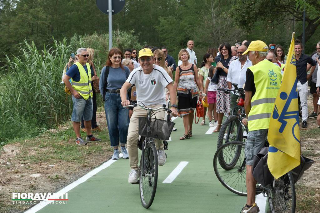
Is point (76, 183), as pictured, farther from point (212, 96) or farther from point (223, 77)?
point (212, 96)

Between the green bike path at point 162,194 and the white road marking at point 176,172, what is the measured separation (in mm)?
52

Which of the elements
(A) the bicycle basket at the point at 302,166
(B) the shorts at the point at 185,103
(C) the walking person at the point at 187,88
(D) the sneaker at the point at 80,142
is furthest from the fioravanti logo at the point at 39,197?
(B) the shorts at the point at 185,103

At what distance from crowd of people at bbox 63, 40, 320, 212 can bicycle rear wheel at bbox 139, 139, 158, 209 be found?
1.98ft

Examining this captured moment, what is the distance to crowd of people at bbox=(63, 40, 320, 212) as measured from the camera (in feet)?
19.9

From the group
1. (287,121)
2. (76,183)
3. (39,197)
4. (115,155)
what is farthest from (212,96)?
(287,121)

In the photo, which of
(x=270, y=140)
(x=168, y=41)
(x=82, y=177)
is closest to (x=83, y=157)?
(x=82, y=177)

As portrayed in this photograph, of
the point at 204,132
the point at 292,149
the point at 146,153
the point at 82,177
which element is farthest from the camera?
the point at 204,132

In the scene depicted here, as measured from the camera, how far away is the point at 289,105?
5.11 metres

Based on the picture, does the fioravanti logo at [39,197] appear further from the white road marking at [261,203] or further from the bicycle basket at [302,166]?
the bicycle basket at [302,166]

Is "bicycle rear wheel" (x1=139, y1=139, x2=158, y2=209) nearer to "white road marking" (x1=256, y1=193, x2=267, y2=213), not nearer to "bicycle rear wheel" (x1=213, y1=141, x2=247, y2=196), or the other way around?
"bicycle rear wheel" (x1=213, y1=141, x2=247, y2=196)

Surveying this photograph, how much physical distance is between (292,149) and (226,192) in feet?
8.44

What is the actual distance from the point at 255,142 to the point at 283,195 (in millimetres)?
662

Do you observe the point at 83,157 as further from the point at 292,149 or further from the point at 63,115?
the point at 292,149

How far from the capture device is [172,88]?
7.70 metres
